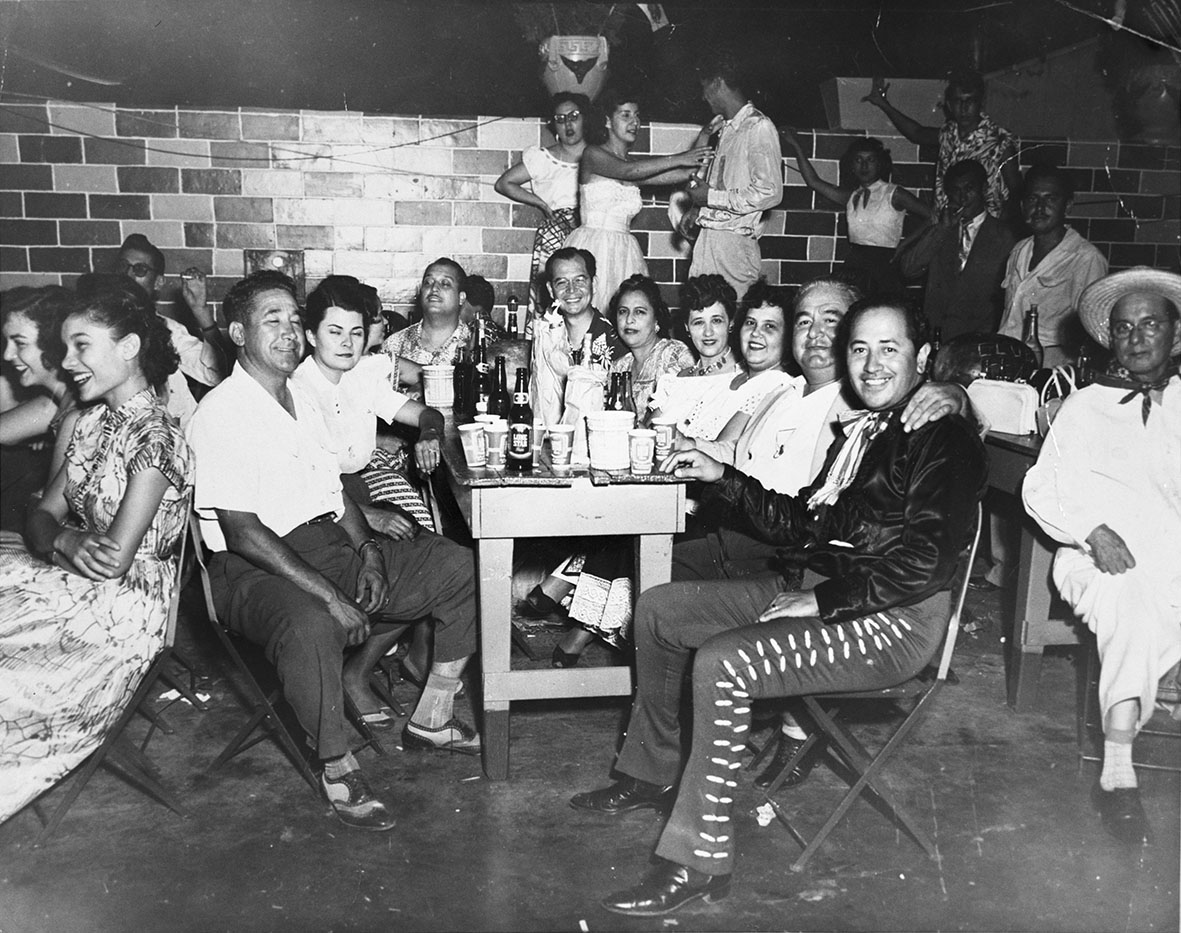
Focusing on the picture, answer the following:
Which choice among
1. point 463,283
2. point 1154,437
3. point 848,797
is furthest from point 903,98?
point 848,797

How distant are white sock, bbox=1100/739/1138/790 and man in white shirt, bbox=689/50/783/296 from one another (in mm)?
3628

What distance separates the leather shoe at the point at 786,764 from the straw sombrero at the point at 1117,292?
1703 mm

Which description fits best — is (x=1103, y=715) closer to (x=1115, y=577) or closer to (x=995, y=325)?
(x=1115, y=577)

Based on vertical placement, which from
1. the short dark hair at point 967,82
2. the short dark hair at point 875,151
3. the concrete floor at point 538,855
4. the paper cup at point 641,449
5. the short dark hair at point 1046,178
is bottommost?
the concrete floor at point 538,855

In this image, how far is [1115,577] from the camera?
10.1ft

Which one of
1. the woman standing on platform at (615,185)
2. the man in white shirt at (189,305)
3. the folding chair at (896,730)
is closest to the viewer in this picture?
the folding chair at (896,730)

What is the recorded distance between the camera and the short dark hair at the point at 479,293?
603 centimetres

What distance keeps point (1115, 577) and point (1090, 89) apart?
15.8 ft

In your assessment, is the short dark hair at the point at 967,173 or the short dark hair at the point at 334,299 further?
the short dark hair at the point at 967,173

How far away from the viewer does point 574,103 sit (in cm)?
635

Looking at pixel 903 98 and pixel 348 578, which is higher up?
pixel 903 98

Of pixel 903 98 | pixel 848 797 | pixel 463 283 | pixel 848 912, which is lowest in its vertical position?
pixel 848 912

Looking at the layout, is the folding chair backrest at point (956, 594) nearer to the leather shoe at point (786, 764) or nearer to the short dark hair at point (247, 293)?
the leather shoe at point (786, 764)

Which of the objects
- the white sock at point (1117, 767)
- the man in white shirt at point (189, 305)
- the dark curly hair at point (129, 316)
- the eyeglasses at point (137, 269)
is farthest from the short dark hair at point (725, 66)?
the white sock at point (1117, 767)
